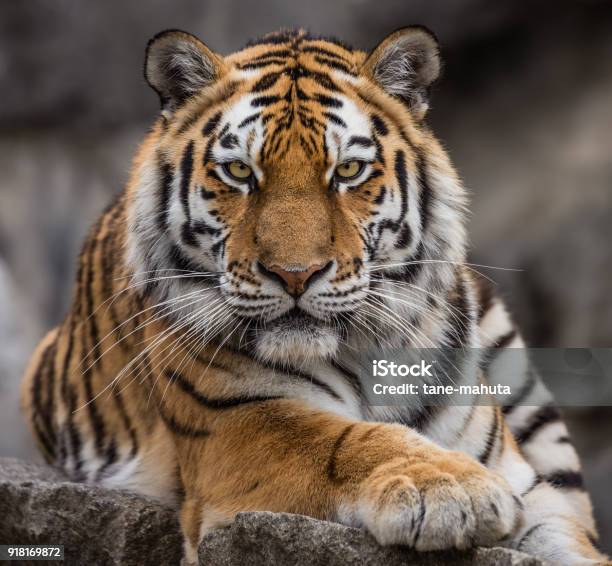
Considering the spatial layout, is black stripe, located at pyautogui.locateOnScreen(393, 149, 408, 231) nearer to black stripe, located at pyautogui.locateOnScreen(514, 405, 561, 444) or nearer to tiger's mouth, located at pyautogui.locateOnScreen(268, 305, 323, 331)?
tiger's mouth, located at pyautogui.locateOnScreen(268, 305, 323, 331)

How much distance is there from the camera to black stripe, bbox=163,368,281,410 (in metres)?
2.42

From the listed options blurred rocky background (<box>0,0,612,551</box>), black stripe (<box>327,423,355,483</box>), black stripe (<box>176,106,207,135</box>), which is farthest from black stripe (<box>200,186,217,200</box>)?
blurred rocky background (<box>0,0,612,551</box>)

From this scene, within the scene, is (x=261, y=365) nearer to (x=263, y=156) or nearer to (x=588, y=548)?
(x=263, y=156)

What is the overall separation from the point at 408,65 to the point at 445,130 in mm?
4214

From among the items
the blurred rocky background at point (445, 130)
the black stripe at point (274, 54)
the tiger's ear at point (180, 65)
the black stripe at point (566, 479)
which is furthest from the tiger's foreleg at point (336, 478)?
the blurred rocky background at point (445, 130)

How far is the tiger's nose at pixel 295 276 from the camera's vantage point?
2.24m

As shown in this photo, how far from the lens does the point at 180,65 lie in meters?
2.72

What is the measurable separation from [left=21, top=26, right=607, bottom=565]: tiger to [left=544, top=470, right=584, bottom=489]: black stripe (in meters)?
0.46

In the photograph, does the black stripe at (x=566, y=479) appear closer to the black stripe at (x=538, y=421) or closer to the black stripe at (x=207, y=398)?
the black stripe at (x=538, y=421)

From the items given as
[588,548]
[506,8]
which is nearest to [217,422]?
[588,548]

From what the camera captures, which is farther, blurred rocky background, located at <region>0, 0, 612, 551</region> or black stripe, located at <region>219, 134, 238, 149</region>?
blurred rocky background, located at <region>0, 0, 612, 551</region>

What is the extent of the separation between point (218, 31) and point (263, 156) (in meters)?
4.37

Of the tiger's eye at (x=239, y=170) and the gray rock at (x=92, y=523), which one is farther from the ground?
the tiger's eye at (x=239, y=170)

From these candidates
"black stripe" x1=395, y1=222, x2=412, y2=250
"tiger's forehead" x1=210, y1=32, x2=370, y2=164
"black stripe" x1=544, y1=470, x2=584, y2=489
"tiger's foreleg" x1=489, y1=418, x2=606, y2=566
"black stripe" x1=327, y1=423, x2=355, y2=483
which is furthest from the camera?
"black stripe" x1=544, y1=470, x2=584, y2=489
